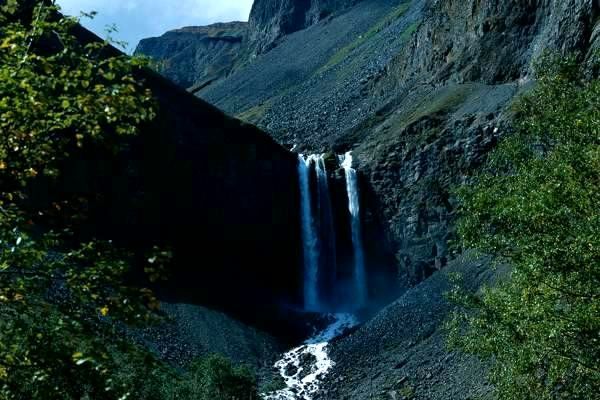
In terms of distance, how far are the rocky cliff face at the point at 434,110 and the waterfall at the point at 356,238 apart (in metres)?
1.48

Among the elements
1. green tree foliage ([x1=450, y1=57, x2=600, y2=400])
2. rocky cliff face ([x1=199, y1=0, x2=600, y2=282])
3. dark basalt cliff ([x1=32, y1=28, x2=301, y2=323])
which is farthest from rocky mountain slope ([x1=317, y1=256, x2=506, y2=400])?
green tree foliage ([x1=450, y1=57, x2=600, y2=400])

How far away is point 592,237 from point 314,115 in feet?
290

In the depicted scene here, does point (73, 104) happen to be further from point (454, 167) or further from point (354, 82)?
point (354, 82)

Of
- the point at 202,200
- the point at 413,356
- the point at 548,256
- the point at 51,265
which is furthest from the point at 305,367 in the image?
the point at 51,265

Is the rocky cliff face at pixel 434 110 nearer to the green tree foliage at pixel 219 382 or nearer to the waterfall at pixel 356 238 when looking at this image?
the waterfall at pixel 356 238

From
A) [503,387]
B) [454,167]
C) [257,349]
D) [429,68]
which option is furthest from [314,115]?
[503,387]

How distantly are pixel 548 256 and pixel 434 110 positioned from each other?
2037 inches

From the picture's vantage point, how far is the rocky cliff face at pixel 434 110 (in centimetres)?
5672

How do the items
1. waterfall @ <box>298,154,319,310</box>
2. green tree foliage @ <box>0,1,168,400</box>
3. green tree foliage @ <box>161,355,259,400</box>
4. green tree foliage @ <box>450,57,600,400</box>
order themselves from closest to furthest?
green tree foliage @ <box>0,1,168,400</box>
green tree foliage @ <box>450,57,600,400</box>
green tree foliage @ <box>161,355,259,400</box>
waterfall @ <box>298,154,319,310</box>

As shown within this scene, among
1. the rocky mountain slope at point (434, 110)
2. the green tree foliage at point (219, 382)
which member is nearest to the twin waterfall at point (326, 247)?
the rocky mountain slope at point (434, 110)

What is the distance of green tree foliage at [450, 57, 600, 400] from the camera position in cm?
1347

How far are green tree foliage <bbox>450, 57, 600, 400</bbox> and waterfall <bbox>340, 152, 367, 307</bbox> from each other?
42.4 metres

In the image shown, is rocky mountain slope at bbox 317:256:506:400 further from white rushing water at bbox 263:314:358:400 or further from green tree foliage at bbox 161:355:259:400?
green tree foliage at bbox 161:355:259:400

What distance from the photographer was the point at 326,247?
204 ft
